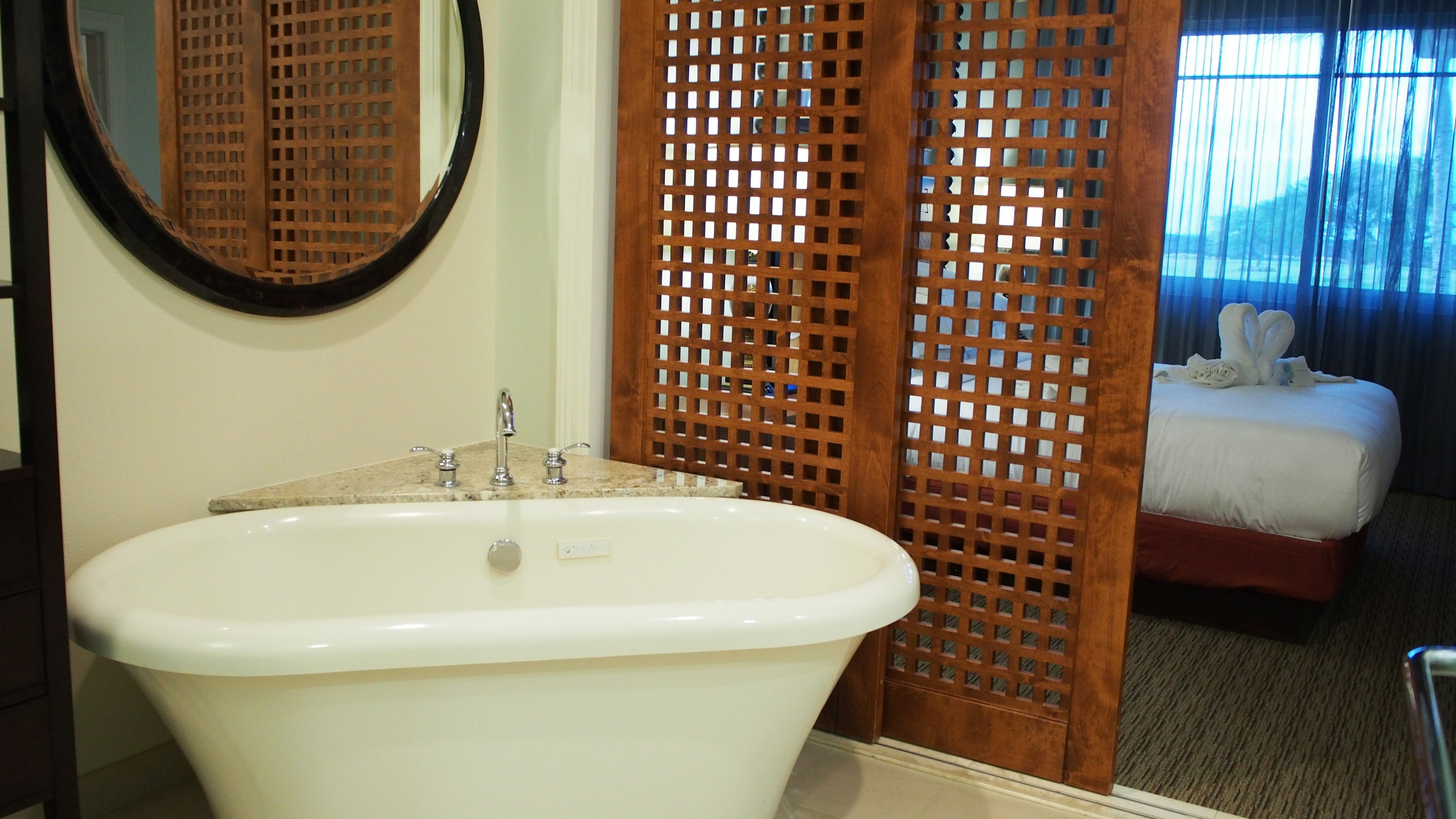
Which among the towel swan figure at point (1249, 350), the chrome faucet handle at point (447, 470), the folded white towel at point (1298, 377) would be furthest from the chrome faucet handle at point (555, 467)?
the folded white towel at point (1298, 377)

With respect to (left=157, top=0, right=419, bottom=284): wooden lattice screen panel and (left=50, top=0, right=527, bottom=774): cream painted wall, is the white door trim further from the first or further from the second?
(left=157, top=0, right=419, bottom=284): wooden lattice screen panel

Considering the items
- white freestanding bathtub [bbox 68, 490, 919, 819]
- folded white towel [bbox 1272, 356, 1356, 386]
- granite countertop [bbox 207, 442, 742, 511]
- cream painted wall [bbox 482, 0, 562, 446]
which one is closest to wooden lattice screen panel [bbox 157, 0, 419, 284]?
cream painted wall [bbox 482, 0, 562, 446]

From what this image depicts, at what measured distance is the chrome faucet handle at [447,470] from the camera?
257 centimetres

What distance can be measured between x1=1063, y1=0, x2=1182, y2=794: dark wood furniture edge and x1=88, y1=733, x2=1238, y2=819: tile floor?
0.09m

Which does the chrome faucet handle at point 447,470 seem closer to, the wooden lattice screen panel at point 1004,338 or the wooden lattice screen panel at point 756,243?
the wooden lattice screen panel at point 756,243

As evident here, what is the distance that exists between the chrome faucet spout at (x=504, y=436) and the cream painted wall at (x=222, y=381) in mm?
389

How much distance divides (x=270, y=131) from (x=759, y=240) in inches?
44.5

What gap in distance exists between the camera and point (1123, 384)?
7.98 ft

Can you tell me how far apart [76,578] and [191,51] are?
1.09 meters

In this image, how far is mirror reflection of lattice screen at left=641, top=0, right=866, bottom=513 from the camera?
2656mm

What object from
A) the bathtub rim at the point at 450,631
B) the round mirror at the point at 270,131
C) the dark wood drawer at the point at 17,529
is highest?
the round mirror at the point at 270,131

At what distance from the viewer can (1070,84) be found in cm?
236

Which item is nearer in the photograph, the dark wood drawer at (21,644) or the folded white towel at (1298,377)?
the dark wood drawer at (21,644)

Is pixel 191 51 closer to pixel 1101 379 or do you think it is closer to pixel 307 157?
pixel 307 157
